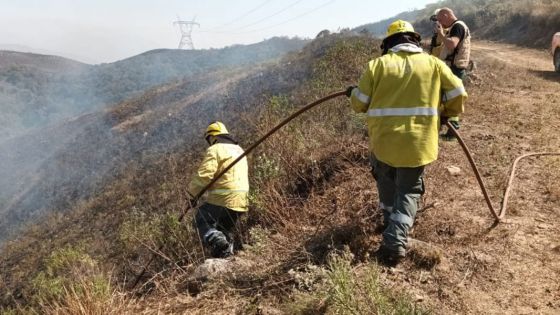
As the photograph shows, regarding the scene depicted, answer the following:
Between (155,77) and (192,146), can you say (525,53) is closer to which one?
(192,146)

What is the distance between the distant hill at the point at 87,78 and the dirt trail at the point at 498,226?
2753 centimetres

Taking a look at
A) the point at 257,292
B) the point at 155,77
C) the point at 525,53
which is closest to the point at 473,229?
the point at 257,292

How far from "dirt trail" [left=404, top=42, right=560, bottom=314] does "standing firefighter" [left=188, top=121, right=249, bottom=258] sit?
2065mm

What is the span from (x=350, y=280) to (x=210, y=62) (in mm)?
39943

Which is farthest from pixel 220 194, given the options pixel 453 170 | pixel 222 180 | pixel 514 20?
pixel 514 20

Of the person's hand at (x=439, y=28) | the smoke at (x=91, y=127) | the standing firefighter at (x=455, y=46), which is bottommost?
the smoke at (x=91, y=127)

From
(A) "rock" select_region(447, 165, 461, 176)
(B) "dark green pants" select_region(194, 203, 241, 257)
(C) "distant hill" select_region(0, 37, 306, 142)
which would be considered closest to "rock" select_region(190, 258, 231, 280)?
(B) "dark green pants" select_region(194, 203, 241, 257)

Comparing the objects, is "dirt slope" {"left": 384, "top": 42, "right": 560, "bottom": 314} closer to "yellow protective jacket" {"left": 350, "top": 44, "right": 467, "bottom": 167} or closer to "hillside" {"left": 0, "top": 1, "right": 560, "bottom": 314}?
"hillside" {"left": 0, "top": 1, "right": 560, "bottom": 314}

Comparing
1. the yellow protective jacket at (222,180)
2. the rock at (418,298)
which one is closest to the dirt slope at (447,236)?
the rock at (418,298)

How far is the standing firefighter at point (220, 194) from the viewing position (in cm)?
496

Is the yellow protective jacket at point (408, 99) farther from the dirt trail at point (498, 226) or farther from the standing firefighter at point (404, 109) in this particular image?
the dirt trail at point (498, 226)

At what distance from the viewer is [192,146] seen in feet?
44.1

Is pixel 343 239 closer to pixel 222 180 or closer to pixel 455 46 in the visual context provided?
pixel 222 180

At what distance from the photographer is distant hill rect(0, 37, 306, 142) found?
3575cm
